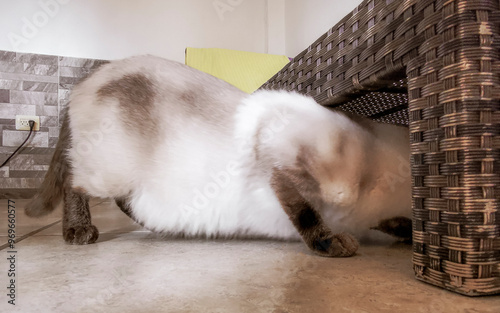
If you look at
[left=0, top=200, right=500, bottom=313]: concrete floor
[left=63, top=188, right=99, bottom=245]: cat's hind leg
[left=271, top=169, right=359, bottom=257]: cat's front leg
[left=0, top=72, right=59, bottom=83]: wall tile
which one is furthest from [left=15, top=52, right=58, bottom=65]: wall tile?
[left=271, top=169, right=359, bottom=257]: cat's front leg

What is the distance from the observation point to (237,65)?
3.05 meters

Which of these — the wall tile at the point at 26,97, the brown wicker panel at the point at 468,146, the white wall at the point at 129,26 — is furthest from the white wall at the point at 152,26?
the brown wicker panel at the point at 468,146

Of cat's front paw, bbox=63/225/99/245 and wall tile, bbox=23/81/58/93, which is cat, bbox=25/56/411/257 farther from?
wall tile, bbox=23/81/58/93

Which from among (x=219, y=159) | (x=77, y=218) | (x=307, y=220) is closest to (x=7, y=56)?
(x=77, y=218)

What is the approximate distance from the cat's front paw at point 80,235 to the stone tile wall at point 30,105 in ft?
7.94

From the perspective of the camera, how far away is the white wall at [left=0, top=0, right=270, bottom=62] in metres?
3.28

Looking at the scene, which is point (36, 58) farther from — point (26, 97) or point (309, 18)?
point (309, 18)

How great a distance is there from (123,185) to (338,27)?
0.80 metres

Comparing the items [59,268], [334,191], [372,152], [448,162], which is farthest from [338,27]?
[59,268]

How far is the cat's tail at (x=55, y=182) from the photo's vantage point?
122 centimetres

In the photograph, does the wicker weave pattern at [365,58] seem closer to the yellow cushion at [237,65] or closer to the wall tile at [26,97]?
the yellow cushion at [237,65]

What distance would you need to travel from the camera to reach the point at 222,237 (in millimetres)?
1231

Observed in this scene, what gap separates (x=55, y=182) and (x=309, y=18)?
2.49 meters

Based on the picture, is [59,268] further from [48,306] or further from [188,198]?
[188,198]
